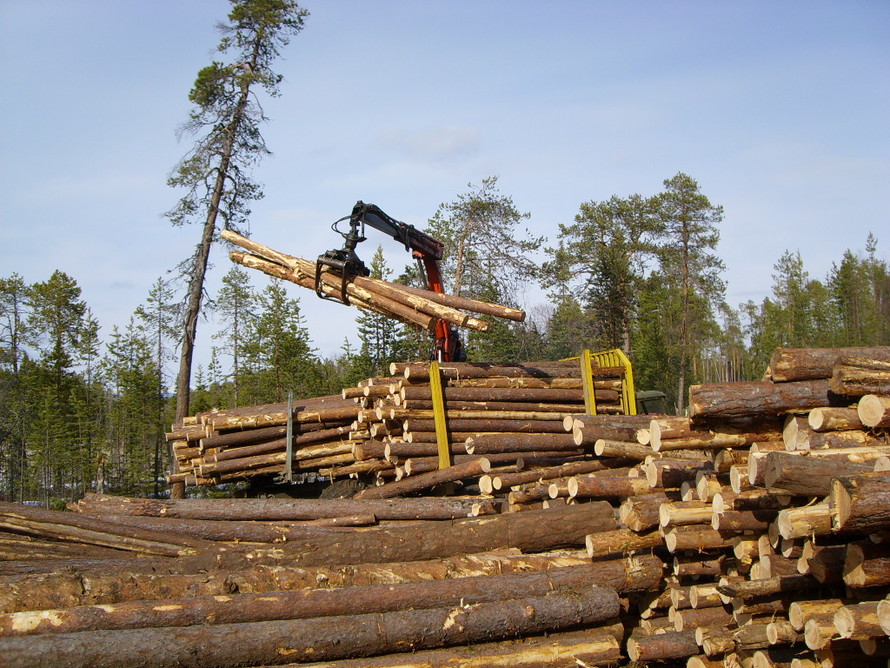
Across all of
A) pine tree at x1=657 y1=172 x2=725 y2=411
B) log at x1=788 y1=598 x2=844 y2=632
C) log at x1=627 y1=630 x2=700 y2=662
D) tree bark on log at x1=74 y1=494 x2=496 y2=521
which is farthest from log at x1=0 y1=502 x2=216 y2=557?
pine tree at x1=657 y1=172 x2=725 y2=411

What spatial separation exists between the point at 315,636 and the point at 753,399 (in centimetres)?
403

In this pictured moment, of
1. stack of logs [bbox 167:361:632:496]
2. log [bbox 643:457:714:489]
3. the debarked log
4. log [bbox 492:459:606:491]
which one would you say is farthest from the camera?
stack of logs [bbox 167:361:632:496]

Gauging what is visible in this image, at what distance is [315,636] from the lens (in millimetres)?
5129

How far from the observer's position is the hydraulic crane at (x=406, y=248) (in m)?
11.6

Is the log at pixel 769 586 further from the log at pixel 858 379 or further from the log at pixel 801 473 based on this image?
the log at pixel 858 379

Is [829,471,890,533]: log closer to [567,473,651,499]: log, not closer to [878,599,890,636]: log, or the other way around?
[878,599,890,636]: log

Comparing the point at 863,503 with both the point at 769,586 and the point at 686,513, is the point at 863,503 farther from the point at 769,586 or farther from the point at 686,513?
the point at 686,513

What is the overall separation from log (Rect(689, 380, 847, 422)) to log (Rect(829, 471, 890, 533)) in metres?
1.64

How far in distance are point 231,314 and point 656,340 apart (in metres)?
20.4

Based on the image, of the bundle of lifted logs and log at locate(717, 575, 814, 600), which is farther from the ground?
the bundle of lifted logs

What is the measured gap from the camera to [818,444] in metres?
5.94

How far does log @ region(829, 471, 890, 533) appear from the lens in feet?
14.6

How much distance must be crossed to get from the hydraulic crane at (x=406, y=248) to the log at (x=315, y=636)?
258 inches

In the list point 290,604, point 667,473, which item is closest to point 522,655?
point 290,604
